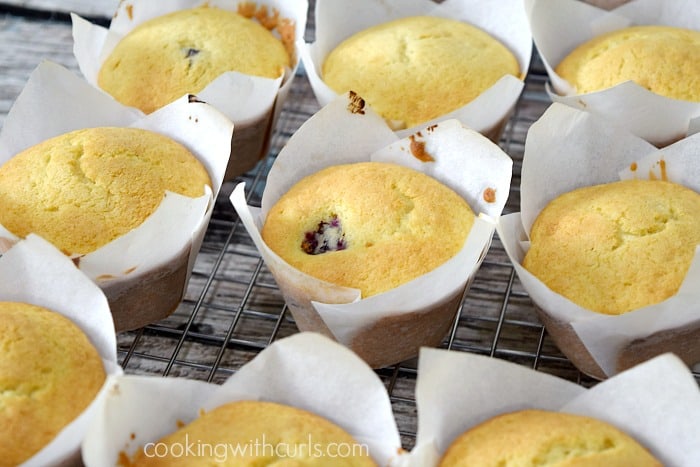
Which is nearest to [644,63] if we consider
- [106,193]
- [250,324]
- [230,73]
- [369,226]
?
[369,226]

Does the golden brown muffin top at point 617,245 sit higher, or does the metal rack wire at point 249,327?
the golden brown muffin top at point 617,245

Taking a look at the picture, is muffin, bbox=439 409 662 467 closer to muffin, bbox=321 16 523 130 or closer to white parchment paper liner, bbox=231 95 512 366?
white parchment paper liner, bbox=231 95 512 366

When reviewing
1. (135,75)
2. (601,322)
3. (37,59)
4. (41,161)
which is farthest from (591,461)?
(37,59)

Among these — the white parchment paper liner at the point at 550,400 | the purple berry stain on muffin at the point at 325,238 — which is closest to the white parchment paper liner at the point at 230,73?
the purple berry stain on muffin at the point at 325,238

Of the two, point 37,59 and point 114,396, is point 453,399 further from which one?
point 37,59

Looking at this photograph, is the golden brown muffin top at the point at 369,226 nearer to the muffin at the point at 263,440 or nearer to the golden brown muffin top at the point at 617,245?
the golden brown muffin top at the point at 617,245

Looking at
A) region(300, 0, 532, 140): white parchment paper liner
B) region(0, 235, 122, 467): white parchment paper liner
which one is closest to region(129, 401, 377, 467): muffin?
region(0, 235, 122, 467): white parchment paper liner
